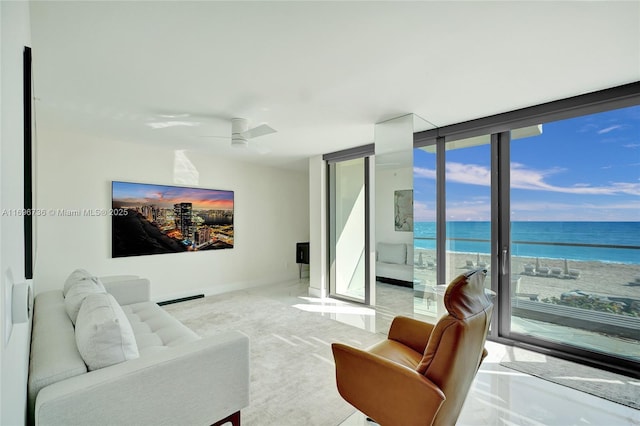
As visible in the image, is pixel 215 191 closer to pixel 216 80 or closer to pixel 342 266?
pixel 342 266

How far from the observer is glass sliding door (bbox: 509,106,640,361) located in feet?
8.53

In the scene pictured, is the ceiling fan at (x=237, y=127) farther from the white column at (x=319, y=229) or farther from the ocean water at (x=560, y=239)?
the ocean water at (x=560, y=239)

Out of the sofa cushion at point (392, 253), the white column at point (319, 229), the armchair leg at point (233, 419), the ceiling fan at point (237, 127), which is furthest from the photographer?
the white column at point (319, 229)

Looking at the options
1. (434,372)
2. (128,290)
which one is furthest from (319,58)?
(128,290)

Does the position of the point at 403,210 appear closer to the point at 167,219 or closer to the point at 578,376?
the point at 578,376

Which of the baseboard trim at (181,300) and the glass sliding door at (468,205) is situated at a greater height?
the glass sliding door at (468,205)

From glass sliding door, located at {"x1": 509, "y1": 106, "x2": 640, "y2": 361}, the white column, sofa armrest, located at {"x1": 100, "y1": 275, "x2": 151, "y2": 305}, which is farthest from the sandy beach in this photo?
sofa armrest, located at {"x1": 100, "y1": 275, "x2": 151, "y2": 305}

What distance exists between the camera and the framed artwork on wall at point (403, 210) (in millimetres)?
A: 3293

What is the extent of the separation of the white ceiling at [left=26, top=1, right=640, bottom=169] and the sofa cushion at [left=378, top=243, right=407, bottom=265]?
4.95 feet

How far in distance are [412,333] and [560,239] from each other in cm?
200

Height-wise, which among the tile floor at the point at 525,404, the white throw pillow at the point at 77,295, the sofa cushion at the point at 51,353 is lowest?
the tile floor at the point at 525,404

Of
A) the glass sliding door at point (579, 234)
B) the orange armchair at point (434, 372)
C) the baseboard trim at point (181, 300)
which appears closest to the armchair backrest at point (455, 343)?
the orange armchair at point (434, 372)

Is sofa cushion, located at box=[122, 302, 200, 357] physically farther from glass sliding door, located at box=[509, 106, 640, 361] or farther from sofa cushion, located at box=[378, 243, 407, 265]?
glass sliding door, located at box=[509, 106, 640, 361]

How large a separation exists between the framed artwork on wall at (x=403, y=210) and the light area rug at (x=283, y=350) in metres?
1.26
